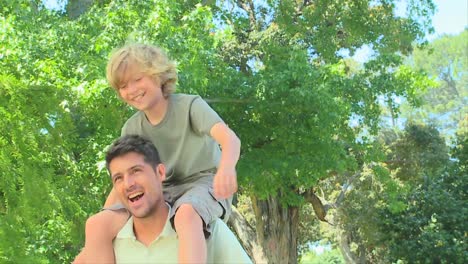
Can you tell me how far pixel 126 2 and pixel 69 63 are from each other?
3.52ft

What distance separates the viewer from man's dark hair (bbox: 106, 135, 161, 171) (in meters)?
2.47

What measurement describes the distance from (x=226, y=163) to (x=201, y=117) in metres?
0.29

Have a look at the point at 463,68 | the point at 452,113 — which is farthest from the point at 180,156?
the point at 463,68

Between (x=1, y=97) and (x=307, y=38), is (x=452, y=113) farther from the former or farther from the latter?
(x=1, y=97)

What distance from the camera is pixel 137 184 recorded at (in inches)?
95.4

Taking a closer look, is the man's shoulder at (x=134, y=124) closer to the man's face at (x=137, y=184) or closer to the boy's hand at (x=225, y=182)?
the man's face at (x=137, y=184)

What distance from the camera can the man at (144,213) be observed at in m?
2.43

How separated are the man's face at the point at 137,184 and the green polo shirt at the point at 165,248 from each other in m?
0.10

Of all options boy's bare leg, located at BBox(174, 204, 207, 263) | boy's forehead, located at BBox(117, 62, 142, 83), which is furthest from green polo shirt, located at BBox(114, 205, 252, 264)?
boy's forehead, located at BBox(117, 62, 142, 83)

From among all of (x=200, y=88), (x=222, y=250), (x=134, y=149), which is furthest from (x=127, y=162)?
(x=200, y=88)

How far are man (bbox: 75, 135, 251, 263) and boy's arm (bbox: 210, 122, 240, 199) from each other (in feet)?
0.65

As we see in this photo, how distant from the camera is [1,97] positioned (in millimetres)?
4188

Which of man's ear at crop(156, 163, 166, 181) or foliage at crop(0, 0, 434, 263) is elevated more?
foliage at crop(0, 0, 434, 263)

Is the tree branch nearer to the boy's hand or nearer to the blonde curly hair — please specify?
the blonde curly hair
